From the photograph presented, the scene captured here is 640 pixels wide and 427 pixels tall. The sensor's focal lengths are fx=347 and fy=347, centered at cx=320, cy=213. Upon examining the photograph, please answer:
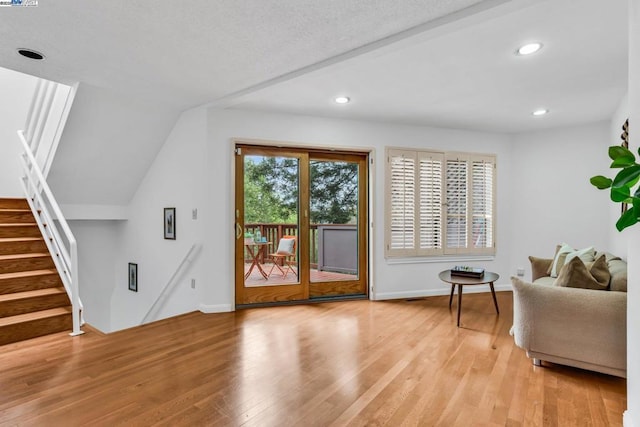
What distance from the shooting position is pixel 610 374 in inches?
98.1

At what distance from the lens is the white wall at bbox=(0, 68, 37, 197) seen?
454 cm

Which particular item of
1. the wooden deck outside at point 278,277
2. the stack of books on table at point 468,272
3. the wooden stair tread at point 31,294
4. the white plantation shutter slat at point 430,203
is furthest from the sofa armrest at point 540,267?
the wooden stair tread at point 31,294

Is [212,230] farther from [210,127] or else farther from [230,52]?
[230,52]

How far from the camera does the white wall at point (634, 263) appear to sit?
1.70m

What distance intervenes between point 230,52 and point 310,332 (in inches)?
104

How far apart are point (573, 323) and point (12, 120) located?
6.65 m

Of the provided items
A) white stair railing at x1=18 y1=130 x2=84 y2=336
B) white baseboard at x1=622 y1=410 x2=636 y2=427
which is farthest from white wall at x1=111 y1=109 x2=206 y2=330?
white baseboard at x1=622 y1=410 x2=636 y2=427

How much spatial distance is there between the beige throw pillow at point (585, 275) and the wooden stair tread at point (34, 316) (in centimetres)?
455

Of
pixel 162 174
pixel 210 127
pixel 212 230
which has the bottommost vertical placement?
pixel 212 230

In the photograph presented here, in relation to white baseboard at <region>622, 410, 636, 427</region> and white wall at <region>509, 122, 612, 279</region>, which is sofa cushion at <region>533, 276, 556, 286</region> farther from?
white baseboard at <region>622, 410, 636, 427</region>

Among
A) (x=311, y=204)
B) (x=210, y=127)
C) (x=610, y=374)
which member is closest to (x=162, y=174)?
(x=210, y=127)

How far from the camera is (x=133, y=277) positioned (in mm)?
5242

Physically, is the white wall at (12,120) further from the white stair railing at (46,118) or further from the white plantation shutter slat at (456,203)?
the white plantation shutter slat at (456,203)

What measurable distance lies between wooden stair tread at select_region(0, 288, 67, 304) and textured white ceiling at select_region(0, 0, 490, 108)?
2134 mm
